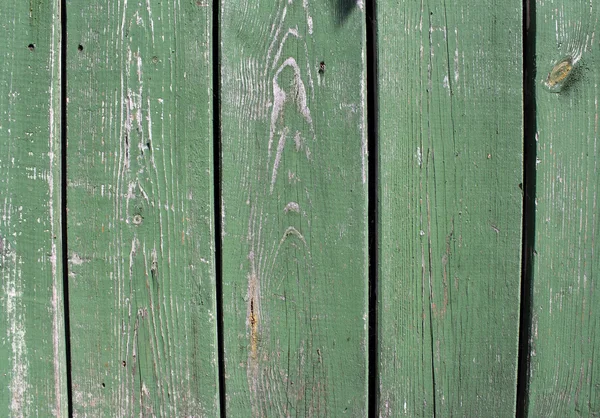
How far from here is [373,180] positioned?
4.00ft

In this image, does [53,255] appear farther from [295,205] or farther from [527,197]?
[527,197]

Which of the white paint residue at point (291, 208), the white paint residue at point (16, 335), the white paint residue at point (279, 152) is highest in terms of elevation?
the white paint residue at point (279, 152)

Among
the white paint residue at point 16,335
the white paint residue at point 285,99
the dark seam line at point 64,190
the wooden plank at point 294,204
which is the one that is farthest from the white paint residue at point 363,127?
the white paint residue at point 16,335

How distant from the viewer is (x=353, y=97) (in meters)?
1.20

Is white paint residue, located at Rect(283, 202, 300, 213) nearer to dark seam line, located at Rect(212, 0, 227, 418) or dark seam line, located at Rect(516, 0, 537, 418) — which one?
dark seam line, located at Rect(212, 0, 227, 418)

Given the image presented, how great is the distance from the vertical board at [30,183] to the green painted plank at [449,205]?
724mm

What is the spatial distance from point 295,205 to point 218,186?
177 mm

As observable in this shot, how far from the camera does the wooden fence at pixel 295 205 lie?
1.20m

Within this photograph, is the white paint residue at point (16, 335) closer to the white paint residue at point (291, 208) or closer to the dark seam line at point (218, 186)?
the dark seam line at point (218, 186)

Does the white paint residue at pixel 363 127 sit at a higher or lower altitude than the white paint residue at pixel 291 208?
higher

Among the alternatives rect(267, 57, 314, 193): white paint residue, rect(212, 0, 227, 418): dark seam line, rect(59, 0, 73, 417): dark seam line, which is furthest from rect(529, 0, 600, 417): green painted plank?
rect(59, 0, 73, 417): dark seam line

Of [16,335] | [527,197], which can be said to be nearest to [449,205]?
[527,197]

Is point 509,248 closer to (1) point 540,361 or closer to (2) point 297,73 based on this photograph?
(1) point 540,361

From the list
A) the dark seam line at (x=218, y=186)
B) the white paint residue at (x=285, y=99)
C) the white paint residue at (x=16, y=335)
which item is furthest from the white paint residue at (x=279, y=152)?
the white paint residue at (x=16, y=335)
